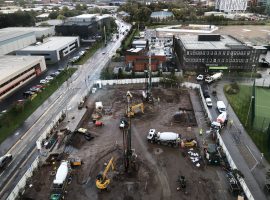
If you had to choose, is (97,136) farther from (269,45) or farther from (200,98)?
(269,45)

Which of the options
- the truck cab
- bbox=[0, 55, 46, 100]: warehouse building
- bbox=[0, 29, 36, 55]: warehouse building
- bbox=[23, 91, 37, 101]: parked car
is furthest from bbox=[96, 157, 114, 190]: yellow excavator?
bbox=[0, 29, 36, 55]: warehouse building

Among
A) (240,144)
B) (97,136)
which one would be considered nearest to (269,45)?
(240,144)

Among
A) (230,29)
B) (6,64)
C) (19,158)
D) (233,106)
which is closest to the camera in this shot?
(19,158)

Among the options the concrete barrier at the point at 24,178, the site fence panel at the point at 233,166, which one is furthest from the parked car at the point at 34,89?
the site fence panel at the point at 233,166

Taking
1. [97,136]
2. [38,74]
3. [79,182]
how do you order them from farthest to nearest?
[38,74], [97,136], [79,182]

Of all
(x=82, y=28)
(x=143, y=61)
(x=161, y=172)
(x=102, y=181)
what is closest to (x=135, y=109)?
(x=161, y=172)

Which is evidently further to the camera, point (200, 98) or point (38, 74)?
point (38, 74)
